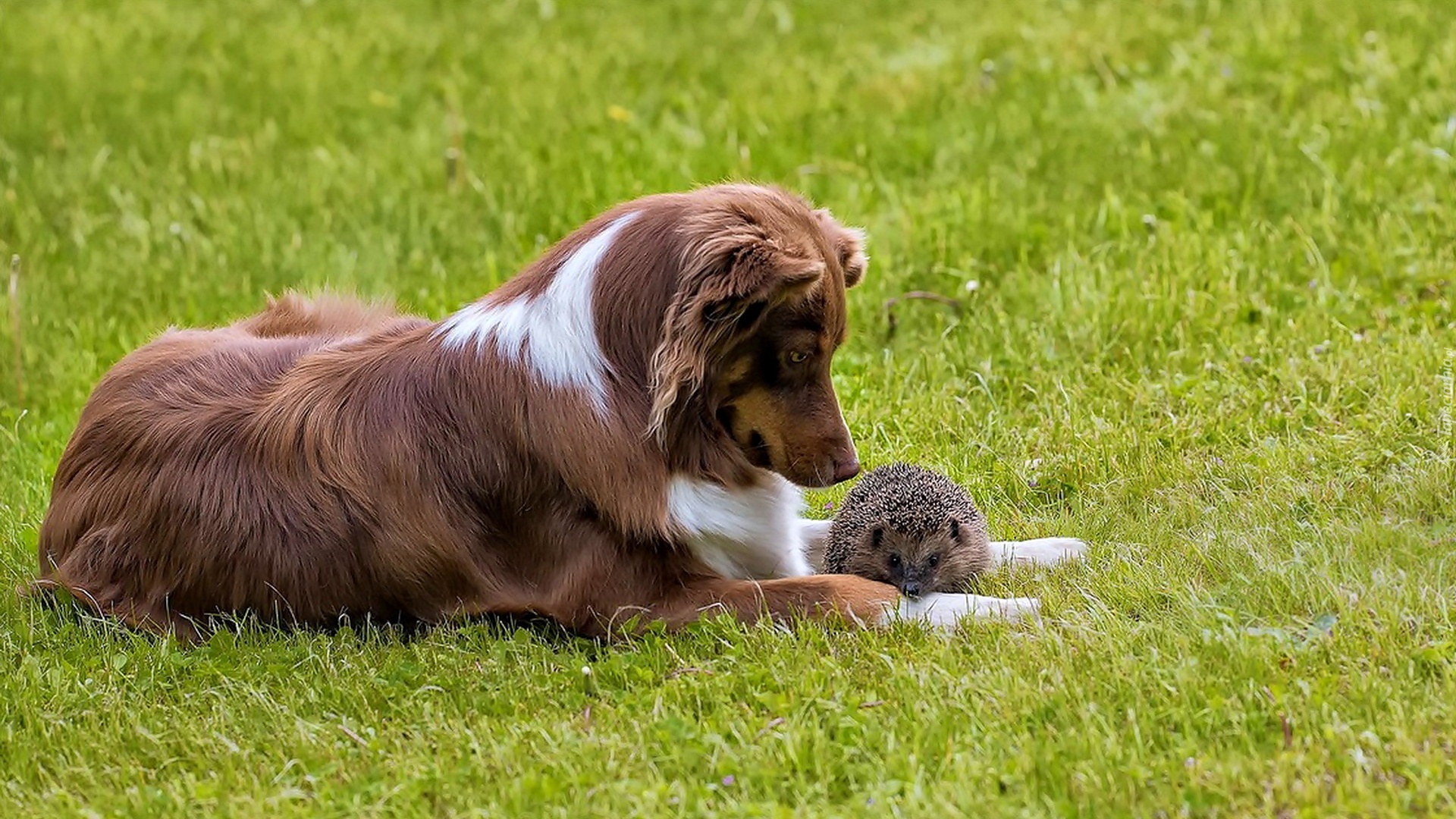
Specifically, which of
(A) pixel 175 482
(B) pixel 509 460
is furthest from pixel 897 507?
(A) pixel 175 482

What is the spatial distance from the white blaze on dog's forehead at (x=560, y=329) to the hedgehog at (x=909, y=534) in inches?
44.5

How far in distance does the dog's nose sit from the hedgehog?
1.51 ft

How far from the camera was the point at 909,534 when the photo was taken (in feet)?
16.8

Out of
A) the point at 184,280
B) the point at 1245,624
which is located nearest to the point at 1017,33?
the point at 184,280

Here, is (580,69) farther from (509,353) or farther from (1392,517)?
(1392,517)

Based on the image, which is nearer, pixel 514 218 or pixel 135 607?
pixel 135 607

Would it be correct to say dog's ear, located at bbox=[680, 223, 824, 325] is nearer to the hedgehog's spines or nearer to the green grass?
the green grass

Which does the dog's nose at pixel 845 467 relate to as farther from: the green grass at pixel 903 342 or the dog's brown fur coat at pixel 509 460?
the green grass at pixel 903 342

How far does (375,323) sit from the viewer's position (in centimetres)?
564

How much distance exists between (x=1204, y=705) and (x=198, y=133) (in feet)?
24.6

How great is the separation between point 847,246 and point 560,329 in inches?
38.2

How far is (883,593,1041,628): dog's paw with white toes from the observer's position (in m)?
4.61

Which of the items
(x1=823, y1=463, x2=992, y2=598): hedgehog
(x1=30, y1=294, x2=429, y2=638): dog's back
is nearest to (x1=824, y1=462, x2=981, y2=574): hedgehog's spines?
(x1=823, y1=463, x2=992, y2=598): hedgehog

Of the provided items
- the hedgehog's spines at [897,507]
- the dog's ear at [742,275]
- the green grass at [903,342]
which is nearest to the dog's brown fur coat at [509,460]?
the dog's ear at [742,275]
